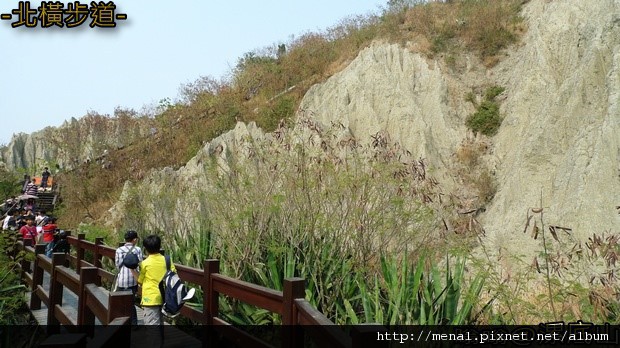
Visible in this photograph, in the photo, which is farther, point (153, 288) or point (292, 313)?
point (153, 288)

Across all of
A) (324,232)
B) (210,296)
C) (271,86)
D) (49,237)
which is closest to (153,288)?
(210,296)

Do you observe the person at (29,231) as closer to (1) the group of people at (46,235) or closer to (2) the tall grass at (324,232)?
(1) the group of people at (46,235)

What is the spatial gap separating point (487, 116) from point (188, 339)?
702 inches

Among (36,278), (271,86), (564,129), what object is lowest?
(36,278)

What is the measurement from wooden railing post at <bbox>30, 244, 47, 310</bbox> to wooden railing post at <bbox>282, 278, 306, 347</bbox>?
5.57m

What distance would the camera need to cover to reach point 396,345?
4773 millimetres

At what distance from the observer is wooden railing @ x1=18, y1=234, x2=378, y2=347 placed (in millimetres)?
3128

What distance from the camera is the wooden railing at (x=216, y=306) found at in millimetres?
3128

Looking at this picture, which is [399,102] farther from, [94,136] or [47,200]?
[94,136]

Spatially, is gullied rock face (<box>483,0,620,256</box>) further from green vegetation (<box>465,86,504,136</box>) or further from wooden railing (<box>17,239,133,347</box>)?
wooden railing (<box>17,239,133,347</box>)

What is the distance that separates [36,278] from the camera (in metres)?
8.26

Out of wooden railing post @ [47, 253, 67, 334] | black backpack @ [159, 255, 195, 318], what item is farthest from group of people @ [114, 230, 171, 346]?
wooden railing post @ [47, 253, 67, 334]

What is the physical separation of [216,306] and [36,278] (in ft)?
13.9

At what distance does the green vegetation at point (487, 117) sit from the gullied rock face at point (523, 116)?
0.38 metres
